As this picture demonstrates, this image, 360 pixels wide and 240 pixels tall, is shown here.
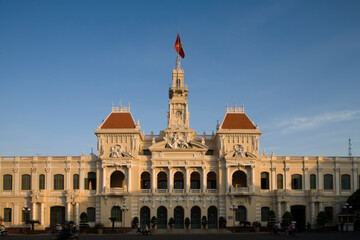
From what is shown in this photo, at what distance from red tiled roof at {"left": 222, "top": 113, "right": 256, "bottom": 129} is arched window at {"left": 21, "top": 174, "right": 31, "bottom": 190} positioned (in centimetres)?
2929

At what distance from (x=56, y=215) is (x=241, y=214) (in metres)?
26.3

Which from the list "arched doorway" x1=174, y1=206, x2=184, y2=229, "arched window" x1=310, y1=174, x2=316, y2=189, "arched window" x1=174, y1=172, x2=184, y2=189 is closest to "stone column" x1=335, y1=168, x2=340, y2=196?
"arched window" x1=310, y1=174, x2=316, y2=189

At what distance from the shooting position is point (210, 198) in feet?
227

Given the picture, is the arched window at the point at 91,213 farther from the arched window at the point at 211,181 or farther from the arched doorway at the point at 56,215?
the arched window at the point at 211,181

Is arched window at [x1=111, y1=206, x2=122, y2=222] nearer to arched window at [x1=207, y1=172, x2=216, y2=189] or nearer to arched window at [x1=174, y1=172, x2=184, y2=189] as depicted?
arched window at [x1=174, y1=172, x2=184, y2=189]

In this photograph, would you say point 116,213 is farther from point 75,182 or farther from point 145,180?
point 75,182

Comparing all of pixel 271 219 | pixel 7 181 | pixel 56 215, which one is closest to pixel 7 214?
pixel 7 181

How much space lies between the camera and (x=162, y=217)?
68750mm

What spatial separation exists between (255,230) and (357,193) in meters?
15.2

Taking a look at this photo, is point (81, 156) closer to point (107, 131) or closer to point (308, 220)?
point (107, 131)

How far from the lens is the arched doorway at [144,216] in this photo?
68625mm

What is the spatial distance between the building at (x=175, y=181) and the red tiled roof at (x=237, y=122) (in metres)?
0.15

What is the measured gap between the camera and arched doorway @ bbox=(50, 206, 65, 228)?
69.6 m

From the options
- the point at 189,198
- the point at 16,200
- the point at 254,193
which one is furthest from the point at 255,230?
the point at 16,200
